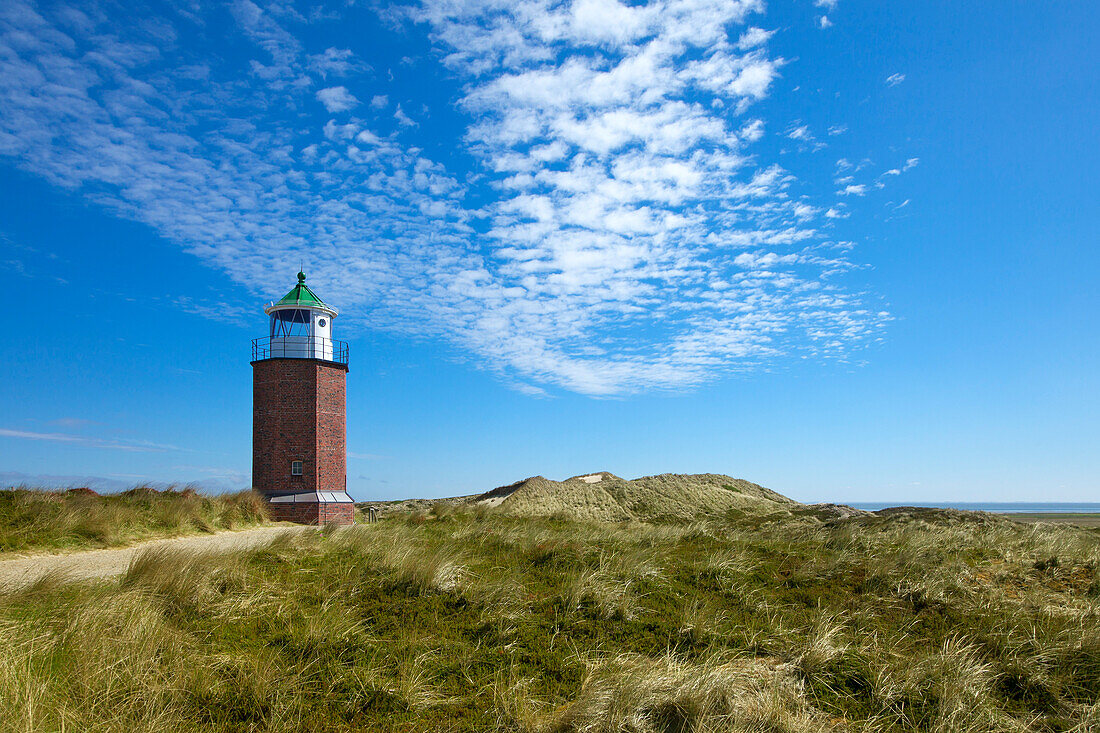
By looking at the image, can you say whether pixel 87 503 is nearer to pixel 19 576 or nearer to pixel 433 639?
pixel 19 576

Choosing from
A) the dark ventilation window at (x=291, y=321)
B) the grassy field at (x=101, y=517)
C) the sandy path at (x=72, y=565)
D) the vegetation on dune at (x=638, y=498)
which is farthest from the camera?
the dark ventilation window at (x=291, y=321)

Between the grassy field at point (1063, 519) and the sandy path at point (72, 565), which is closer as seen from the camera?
the sandy path at point (72, 565)

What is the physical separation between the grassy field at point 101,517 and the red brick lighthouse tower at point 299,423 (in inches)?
179

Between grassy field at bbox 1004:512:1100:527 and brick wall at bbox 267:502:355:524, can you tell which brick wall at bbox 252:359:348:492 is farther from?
grassy field at bbox 1004:512:1100:527

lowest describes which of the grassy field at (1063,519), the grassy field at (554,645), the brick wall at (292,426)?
the grassy field at (1063,519)

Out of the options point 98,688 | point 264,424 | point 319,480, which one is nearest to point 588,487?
point 319,480

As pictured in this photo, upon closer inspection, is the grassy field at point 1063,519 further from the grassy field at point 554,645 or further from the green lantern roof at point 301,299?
the green lantern roof at point 301,299

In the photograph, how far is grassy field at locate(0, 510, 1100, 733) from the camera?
4.82 meters

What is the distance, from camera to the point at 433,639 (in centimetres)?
619

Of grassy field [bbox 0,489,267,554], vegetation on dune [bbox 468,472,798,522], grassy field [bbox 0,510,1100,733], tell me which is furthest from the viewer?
vegetation on dune [bbox 468,472,798,522]

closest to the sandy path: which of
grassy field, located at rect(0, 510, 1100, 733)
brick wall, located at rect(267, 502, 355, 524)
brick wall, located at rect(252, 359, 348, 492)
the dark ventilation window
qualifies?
grassy field, located at rect(0, 510, 1100, 733)

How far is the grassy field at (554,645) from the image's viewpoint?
4816mm

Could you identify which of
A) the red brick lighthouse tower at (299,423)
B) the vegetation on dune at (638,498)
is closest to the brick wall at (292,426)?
the red brick lighthouse tower at (299,423)

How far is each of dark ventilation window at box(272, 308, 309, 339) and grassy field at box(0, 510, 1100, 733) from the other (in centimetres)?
1890
